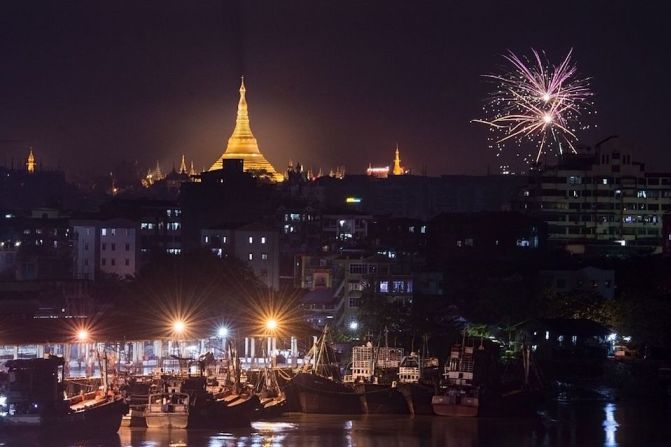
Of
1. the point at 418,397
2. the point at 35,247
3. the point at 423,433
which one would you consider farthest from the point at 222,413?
the point at 35,247

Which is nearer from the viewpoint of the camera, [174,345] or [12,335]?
[12,335]

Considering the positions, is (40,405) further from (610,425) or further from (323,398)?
(610,425)

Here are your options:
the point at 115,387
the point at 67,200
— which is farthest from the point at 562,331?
the point at 67,200

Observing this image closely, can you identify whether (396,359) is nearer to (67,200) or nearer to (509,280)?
(509,280)

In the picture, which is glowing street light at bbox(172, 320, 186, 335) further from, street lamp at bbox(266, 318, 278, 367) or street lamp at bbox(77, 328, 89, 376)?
street lamp at bbox(266, 318, 278, 367)

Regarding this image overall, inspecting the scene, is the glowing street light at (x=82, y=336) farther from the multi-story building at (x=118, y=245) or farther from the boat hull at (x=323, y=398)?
the multi-story building at (x=118, y=245)

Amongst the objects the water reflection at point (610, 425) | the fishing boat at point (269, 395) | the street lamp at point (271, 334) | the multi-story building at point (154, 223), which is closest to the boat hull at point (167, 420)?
the fishing boat at point (269, 395)

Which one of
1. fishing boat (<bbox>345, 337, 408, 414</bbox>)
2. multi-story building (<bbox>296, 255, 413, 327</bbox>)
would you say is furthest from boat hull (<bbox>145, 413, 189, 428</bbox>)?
multi-story building (<bbox>296, 255, 413, 327</bbox>)
